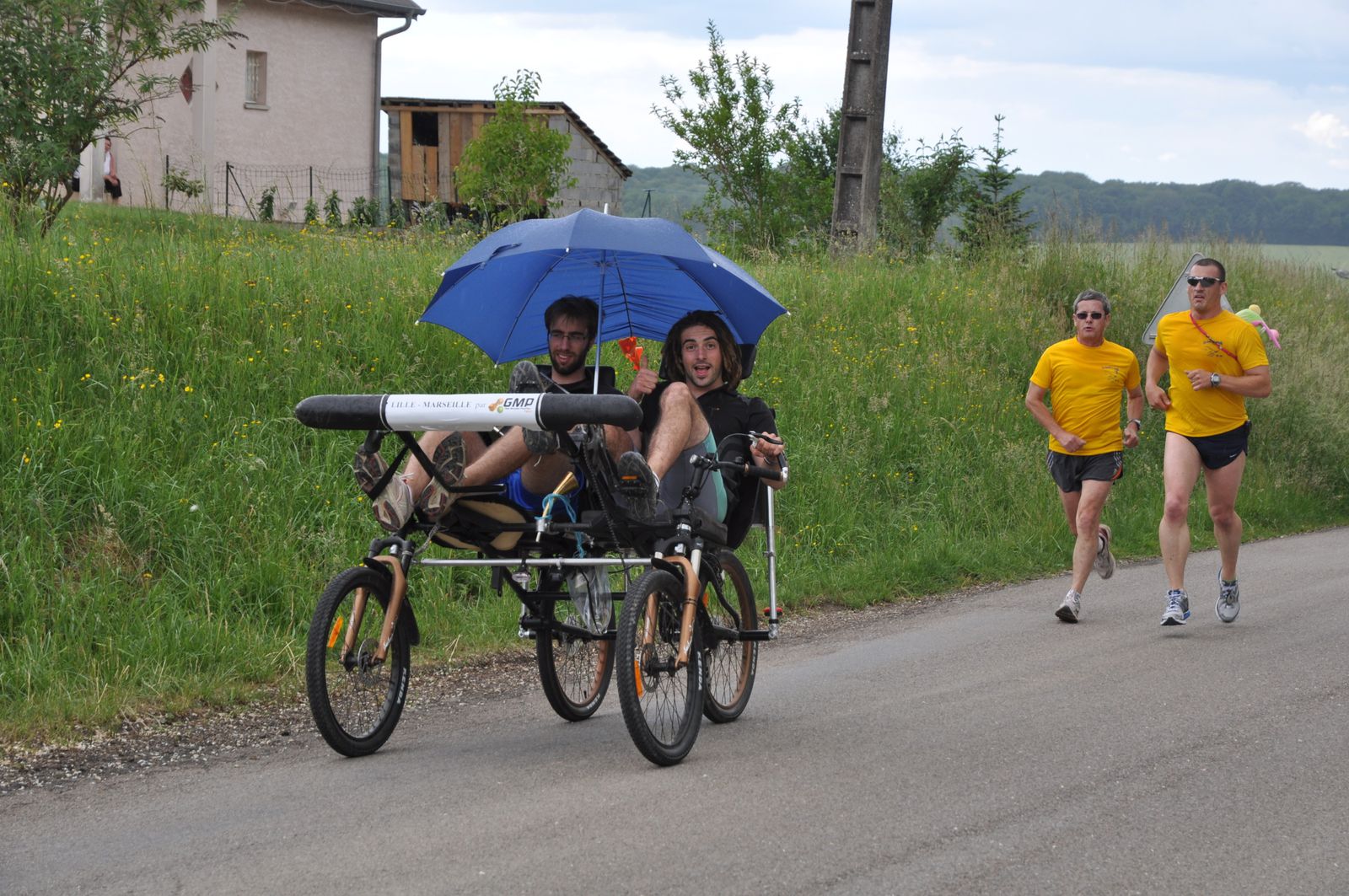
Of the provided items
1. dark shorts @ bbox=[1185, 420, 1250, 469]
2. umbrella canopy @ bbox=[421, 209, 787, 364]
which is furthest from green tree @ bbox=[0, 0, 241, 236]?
dark shorts @ bbox=[1185, 420, 1250, 469]

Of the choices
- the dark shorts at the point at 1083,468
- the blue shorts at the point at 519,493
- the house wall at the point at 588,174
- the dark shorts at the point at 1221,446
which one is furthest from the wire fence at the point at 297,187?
the blue shorts at the point at 519,493

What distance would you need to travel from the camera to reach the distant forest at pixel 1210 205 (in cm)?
2312

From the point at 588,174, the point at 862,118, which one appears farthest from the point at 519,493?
the point at 588,174

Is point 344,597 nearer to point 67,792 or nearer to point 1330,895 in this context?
point 67,792

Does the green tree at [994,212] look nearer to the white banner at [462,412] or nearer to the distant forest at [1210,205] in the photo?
the distant forest at [1210,205]

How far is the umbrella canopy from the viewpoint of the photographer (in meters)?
6.87

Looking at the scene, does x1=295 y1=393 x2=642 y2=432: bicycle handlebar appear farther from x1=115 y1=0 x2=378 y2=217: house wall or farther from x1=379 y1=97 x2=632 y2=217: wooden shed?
x1=379 y1=97 x2=632 y2=217: wooden shed

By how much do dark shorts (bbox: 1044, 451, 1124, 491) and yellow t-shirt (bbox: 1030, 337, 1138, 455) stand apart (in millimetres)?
37

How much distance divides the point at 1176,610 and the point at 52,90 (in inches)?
368

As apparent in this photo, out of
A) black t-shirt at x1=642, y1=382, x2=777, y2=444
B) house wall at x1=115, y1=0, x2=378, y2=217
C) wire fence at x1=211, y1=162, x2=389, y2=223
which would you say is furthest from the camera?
house wall at x1=115, y1=0, x2=378, y2=217

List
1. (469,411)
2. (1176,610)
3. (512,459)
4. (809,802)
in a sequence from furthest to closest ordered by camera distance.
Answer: (1176,610), (512,459), (469,411), (809,802)

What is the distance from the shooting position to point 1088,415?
9.59m

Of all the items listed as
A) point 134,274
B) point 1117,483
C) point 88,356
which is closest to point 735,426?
point 88,356

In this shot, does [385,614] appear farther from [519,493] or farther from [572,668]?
[572,668]
